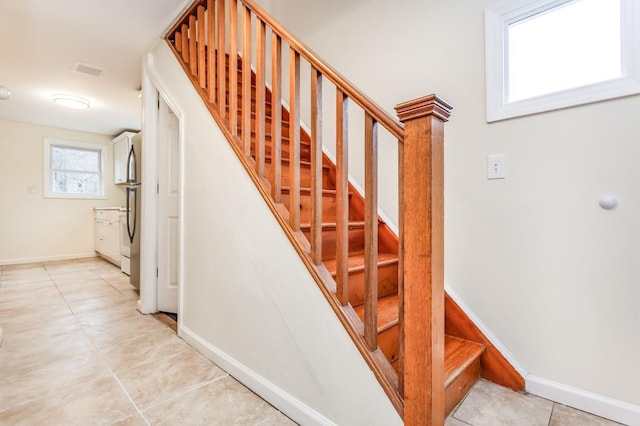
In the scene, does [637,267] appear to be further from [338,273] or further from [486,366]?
[338,273]

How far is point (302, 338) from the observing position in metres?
1.29

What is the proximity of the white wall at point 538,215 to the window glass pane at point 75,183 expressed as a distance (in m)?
6.22

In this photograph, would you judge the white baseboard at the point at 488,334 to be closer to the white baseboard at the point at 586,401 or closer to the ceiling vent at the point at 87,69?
the white baseboard at the point at 586,401

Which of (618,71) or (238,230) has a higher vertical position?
(618,71)

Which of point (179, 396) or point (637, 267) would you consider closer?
point (637, 267)

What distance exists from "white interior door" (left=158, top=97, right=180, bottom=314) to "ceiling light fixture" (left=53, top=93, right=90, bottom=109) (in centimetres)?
237

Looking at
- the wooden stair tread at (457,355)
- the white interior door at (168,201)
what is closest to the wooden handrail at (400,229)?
the wooden stair tread at (457,355)

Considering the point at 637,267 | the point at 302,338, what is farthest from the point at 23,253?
the point at 637,267

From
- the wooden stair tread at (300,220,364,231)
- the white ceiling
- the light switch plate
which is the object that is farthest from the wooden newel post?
the white ceiling

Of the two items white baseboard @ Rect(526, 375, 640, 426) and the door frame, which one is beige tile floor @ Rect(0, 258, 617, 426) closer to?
white baseboard @ Rect(526, 375, 640, 426)

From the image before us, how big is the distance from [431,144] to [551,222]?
0.90 meters

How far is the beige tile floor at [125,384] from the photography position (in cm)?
131

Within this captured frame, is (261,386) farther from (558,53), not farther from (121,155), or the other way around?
(121,155)

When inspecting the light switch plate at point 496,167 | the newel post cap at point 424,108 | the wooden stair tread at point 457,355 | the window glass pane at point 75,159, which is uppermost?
the window glass pane at point 75,159
